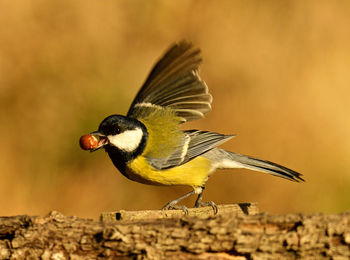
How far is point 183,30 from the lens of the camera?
15.0ft

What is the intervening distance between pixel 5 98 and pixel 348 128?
263 centimetres

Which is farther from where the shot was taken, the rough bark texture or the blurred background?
the blurred background

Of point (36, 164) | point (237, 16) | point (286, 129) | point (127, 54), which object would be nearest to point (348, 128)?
point (286, 129)

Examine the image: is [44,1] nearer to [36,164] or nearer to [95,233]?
[36,164]

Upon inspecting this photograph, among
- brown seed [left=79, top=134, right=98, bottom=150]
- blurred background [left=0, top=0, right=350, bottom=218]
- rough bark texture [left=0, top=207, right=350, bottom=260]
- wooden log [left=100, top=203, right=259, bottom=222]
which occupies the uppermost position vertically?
blurred background [left=0, top=0, right=350, bottom=218]

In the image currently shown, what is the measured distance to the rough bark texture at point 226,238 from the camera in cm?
174

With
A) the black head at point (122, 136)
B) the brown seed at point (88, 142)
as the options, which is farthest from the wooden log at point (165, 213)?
the brown seed at point (88, 142)

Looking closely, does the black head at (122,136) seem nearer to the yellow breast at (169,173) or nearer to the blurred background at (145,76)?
the yellow breast at (169,173)

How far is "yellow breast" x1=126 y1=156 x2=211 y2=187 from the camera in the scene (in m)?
2.83

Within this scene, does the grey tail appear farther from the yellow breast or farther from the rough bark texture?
the rough bark texture

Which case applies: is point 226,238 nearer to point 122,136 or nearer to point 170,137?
point 122,136

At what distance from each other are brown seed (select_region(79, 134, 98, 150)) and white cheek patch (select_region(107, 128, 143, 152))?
0.25 feet

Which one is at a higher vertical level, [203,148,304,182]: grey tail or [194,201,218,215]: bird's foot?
[203,148,304,182]: grey tail

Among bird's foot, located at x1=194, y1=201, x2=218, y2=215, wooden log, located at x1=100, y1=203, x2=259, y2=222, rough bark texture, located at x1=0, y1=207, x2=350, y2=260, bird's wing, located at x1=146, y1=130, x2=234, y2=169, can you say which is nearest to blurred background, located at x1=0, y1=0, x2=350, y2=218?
bird's wing, located at x1=146, y1=130, x2=234, y2=169
